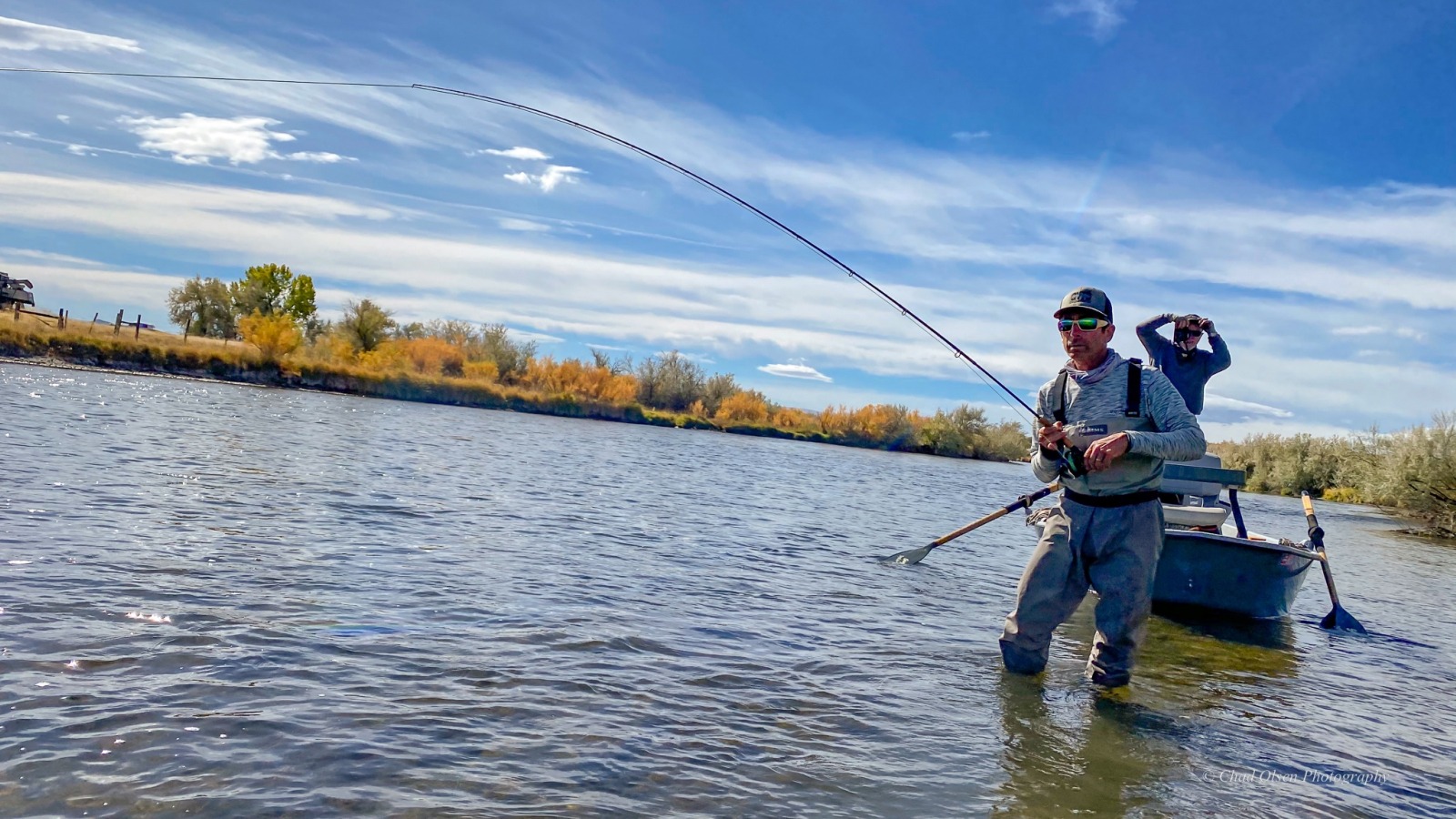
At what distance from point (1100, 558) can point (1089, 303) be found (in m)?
1.51

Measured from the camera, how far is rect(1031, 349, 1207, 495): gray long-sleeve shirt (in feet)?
17.5

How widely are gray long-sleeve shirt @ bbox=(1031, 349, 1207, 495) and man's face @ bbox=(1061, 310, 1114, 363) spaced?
0.13 m

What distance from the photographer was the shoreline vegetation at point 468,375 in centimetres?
5119

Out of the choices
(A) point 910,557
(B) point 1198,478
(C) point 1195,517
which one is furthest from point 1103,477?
(A) point 910,557

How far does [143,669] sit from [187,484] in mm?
8038

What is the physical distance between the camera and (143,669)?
4.95 meters

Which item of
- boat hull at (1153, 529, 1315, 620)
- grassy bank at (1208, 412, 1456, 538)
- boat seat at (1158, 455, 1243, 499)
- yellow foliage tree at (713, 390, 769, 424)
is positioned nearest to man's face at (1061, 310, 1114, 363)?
boat seat at (1158, 455, 1243, 499)

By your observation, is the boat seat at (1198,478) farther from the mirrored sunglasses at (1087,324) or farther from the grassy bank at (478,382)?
the grassy bank at (478,382)

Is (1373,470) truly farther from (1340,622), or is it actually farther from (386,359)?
(386,359)

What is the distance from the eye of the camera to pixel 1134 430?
543 centimetres

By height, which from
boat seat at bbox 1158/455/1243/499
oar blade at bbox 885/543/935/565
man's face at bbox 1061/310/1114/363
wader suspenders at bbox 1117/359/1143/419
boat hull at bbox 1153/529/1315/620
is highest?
man's face at bbox 1061/310/1114/363

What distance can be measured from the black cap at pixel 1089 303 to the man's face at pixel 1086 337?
0.02m

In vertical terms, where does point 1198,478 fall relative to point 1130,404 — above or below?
below

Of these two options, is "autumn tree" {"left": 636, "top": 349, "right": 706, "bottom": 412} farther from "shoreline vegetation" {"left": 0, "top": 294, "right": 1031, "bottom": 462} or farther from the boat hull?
the boat hull
